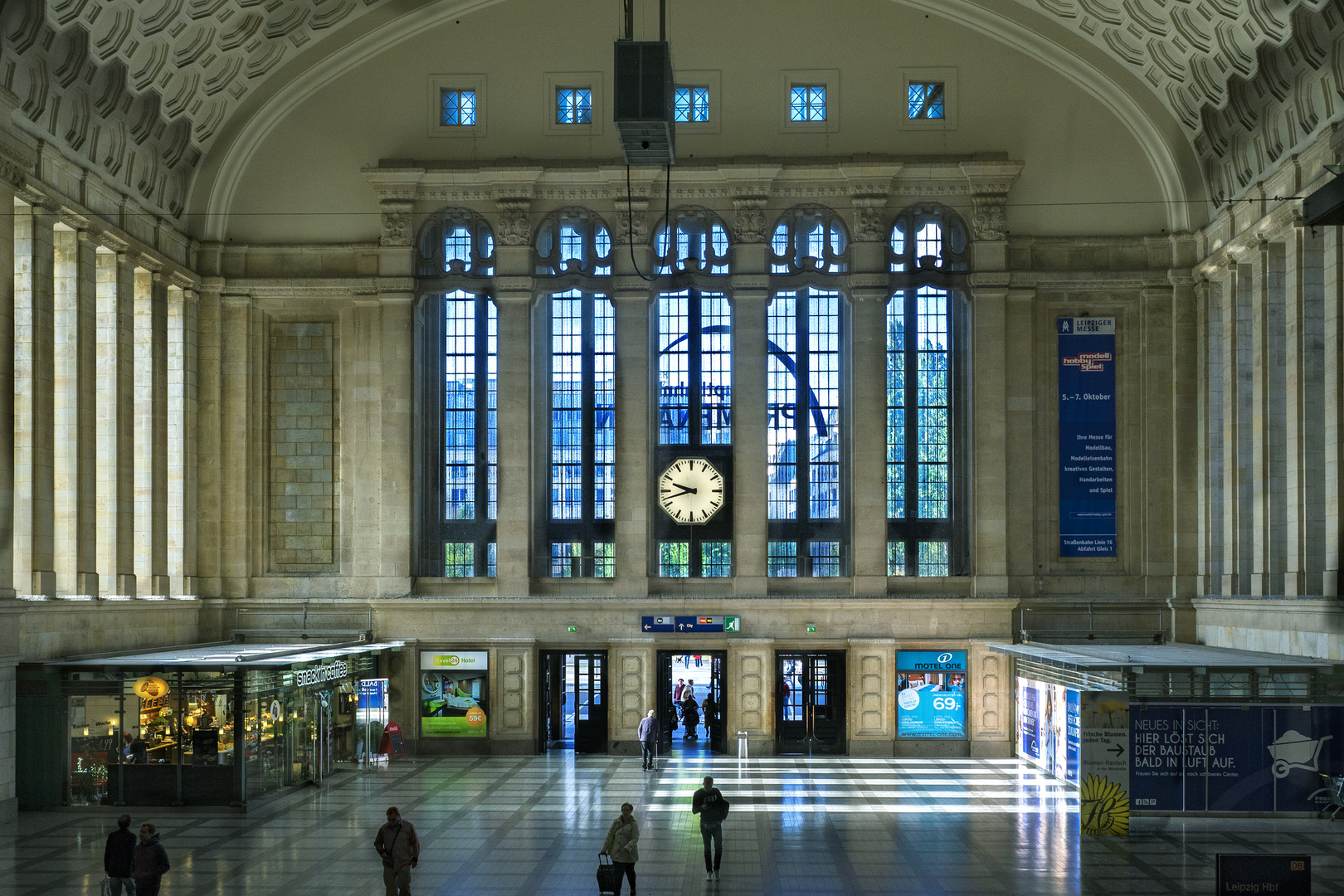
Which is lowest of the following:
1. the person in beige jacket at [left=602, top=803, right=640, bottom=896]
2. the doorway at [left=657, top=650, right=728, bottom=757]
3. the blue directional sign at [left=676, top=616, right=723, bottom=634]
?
the doorway at [left=657, top=650, right=728, bottom=757]

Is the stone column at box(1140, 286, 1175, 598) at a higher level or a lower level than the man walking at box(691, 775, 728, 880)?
higher

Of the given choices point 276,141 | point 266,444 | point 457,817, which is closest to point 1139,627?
point 457,817

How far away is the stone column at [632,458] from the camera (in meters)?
38.5

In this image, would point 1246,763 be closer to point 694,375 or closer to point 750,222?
point 694,375

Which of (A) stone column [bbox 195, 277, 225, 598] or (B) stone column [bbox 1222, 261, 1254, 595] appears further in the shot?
(A) stone column [bbox 195, 277, 225, 598]

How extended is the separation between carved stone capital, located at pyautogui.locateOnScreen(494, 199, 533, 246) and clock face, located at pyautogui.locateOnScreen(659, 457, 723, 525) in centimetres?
832

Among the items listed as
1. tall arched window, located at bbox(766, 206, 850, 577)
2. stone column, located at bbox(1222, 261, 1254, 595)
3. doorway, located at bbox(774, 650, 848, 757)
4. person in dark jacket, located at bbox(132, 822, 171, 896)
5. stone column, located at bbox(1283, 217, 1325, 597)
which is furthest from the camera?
tall arched window, located at bbox(766, 206, 850, 577)

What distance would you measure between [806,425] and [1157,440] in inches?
406

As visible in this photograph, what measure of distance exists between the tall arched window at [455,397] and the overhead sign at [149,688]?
36.2ft

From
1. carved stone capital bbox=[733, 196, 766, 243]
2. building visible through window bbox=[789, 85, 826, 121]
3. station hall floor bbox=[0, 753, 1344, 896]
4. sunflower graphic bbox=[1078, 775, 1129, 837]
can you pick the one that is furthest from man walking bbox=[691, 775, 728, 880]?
building visible through window bbox=[789, 85, 826, 121]

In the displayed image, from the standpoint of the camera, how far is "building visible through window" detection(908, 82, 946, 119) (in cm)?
3922

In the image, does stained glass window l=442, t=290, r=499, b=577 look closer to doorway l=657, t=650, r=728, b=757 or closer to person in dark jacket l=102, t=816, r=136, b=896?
doorway l=657, t=650, r=728, b=757

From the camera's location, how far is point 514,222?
39.4m

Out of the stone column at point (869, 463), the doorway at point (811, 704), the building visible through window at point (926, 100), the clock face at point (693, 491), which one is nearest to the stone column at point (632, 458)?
the clock face at point (693, 491)
